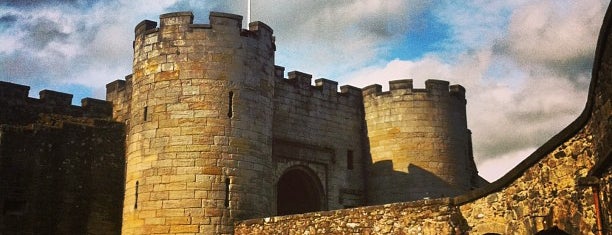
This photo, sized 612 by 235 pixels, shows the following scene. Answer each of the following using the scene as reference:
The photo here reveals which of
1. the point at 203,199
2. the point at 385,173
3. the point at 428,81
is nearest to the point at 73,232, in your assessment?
the point at 203,199

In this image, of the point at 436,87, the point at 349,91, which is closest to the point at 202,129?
the point at 349,91

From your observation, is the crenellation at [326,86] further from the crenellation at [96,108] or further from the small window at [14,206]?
the small window at [14,206]

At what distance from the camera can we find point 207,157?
50.7 ft

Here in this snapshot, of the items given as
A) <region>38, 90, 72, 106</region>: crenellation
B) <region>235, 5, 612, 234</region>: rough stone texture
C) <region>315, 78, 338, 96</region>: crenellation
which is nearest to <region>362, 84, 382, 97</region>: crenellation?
<region>315, 78, 338, 96</region>: crenellation

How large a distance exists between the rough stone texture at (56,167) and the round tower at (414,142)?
305 inches

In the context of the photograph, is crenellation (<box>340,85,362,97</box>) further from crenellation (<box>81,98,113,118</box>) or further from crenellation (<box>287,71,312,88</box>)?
crenellation (<box>81,98,113,118</box>)

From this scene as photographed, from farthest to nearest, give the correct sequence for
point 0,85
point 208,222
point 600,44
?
point 0,85, point 208,222, point 600,44

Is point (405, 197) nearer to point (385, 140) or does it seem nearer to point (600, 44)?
point (385, 140)

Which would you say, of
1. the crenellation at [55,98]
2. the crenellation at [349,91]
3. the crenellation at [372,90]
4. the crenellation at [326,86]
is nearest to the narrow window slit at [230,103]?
the crenellation at [326,86]

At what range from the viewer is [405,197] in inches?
819

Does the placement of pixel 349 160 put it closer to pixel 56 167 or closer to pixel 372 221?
pixel 372 221

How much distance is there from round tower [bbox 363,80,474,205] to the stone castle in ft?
0.20

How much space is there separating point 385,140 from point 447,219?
9.77m

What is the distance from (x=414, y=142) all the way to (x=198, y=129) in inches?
309
